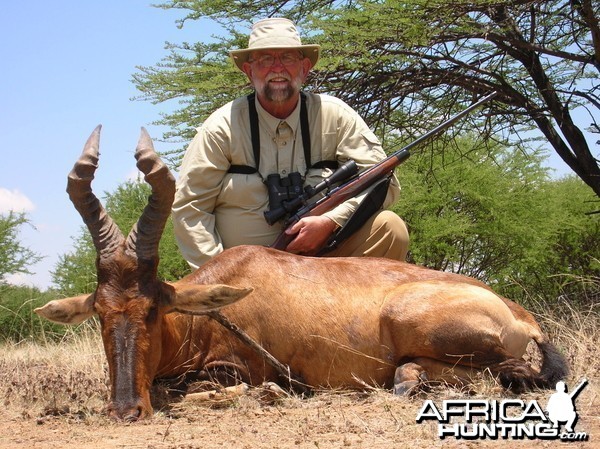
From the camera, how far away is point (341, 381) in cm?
583

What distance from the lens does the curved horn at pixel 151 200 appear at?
215 inches

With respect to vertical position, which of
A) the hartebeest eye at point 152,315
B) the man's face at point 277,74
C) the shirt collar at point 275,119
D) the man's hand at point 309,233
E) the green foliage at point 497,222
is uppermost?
the man's face at point 277,74

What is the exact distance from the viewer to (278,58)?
7.32m

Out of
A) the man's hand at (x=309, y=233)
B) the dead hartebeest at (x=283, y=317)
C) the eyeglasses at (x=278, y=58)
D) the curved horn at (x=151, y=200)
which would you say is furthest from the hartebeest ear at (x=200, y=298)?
the eyeglasses at (x=278, y=58)

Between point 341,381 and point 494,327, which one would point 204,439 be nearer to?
point 341,381

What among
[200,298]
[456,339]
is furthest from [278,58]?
[456,339]

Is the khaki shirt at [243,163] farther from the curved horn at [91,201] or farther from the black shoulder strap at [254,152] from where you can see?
the curved horn at [91,201]

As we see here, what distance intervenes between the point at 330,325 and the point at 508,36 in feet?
16.8

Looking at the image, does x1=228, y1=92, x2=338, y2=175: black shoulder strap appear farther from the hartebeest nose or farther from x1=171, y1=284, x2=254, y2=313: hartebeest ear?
the hartebeest nose

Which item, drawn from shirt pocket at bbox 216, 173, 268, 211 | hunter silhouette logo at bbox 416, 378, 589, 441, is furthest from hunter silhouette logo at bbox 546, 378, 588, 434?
shirt pocket at bbox 216, 173, 268, 211

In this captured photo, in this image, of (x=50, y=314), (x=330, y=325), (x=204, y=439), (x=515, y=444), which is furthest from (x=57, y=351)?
(x=515, y=444)

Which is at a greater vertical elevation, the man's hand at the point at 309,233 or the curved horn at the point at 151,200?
the curved horn at the point at 151,200

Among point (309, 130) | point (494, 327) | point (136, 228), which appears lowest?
point (494, 327)

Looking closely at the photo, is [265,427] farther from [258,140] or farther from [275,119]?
[275,119]
